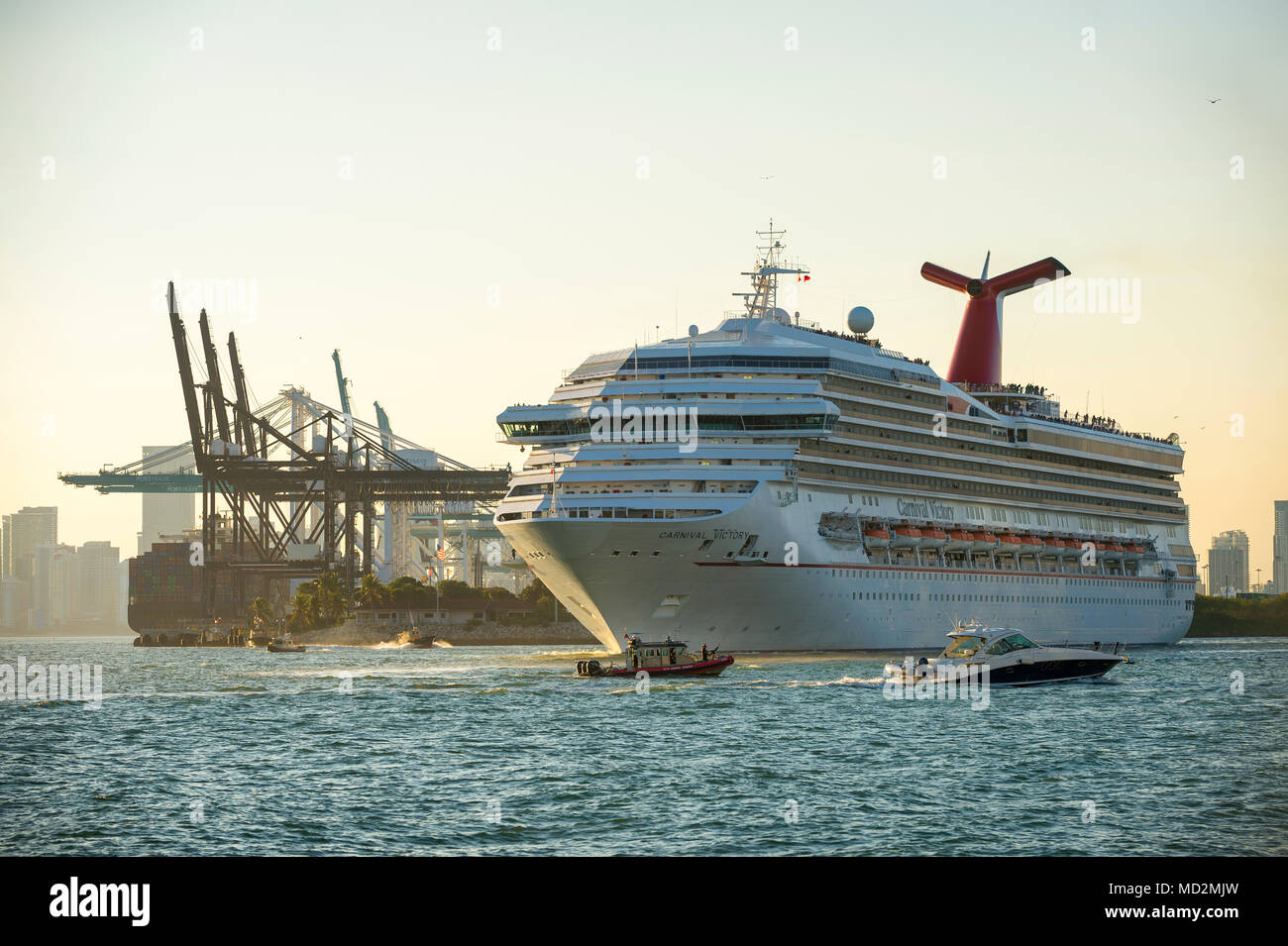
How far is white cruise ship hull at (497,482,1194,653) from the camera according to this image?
243 feet

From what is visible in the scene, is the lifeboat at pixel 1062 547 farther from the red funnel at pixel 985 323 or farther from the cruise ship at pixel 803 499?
the red funnel at pixel 985 323

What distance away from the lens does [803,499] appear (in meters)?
82.8

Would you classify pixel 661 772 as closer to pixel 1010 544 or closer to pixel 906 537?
pixel 906 537

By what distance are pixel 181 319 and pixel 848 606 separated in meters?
128

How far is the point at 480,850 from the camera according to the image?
84.3 feet

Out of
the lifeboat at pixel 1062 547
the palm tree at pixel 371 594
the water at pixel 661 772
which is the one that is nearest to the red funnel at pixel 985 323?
the lifeboat at pixel 1062 547

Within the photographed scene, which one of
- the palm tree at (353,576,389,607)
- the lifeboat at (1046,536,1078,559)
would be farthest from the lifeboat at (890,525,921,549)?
the palm tree at (353,576,389,607)

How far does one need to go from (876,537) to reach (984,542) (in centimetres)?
1455

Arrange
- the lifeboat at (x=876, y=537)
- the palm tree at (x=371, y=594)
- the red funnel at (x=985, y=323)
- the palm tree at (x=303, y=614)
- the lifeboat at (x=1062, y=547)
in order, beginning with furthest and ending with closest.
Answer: the palm tree at (x=303, y=614) → the palm tree at (x=371, y=594) → the red funnel at (x=985, y=323) → the lifeboat at (x=1062, y=547) → the lifeboat at (x=876, y=537)

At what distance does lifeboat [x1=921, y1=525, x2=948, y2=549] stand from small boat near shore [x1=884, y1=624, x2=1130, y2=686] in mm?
28959

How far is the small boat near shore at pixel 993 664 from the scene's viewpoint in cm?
6009

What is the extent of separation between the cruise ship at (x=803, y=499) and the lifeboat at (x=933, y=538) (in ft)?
0.49
